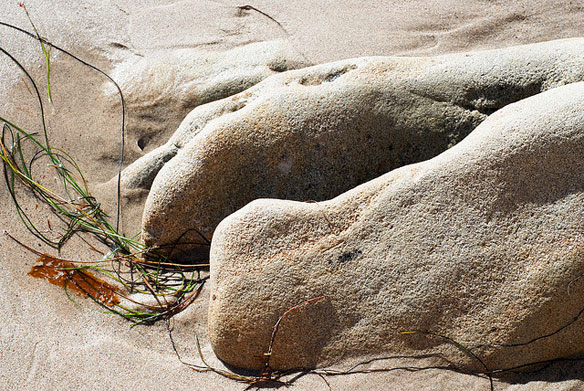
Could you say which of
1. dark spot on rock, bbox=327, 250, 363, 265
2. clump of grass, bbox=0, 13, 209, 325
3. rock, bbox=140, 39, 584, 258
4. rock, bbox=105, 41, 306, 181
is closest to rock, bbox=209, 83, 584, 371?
dark spot on rock, bbox=327, 250, 363, 265

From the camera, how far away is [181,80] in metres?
3.71

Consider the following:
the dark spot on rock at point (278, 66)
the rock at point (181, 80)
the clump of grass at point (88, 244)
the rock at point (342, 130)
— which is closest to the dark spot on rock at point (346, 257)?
the rock at point (342, 130)

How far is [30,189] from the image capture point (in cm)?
323

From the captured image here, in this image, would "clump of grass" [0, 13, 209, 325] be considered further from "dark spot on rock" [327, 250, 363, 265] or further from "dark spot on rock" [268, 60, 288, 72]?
"dark spot on rock" [268, 60, 288, 72]

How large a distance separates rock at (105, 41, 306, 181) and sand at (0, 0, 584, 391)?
0.09m

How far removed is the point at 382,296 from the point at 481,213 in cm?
55

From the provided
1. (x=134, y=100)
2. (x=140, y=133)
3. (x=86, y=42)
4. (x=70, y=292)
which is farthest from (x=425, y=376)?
A: (x=86, y=42)

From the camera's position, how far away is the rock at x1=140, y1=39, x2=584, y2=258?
2787mm

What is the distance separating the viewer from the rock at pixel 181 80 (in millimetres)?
3564

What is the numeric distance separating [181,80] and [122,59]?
55 centimetres

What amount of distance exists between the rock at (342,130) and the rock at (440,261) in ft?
1.04

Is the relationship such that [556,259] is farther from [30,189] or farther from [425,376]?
[30,189]

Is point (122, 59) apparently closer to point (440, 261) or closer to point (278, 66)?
point (278, 66)

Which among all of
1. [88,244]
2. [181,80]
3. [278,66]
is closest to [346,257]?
[88,244]
